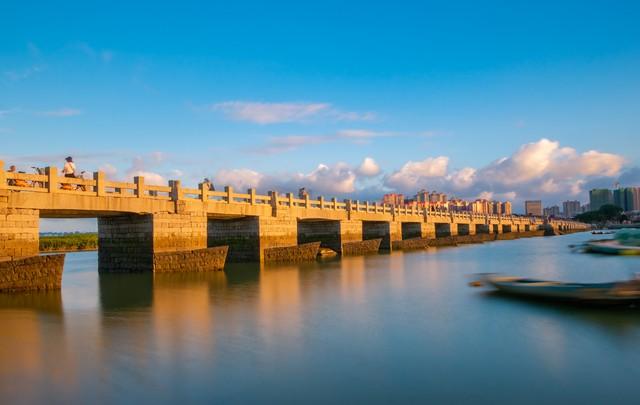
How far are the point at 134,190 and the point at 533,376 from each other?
1588 centimetres

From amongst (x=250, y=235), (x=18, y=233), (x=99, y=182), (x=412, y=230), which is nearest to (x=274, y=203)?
(x=250, y=235)

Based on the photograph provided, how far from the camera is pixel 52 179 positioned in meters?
15.5

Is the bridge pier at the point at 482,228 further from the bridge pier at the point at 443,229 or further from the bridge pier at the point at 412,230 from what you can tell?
the bridge pier at the point at 412,230

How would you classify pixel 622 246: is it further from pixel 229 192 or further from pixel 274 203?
pixel 229 192

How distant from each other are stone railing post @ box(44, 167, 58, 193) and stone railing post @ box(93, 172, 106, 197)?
1.50 m

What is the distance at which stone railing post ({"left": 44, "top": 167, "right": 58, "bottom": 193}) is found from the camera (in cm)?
1538

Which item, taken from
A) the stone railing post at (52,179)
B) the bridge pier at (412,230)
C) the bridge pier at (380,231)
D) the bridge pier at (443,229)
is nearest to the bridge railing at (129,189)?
the stone railing post at (52,179)

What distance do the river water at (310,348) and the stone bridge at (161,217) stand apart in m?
2.89

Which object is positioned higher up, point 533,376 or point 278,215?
point 278,215

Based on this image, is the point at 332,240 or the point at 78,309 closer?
the point at 78,309

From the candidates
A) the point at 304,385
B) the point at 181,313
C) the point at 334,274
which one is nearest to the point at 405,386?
the point at 304,385

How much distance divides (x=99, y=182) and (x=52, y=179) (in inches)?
67.4

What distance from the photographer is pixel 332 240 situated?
111ft

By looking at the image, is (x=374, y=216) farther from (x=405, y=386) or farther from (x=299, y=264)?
(x=405, y=386)
